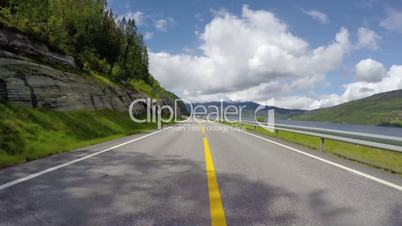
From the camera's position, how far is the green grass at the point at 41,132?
10.5m

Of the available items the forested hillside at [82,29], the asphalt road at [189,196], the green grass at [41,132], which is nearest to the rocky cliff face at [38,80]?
the green grass at [41,132]

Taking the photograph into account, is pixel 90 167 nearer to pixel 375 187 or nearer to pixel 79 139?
pixel 375 187

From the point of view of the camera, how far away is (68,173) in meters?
6.62

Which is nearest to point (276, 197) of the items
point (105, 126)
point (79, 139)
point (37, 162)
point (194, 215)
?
point (194, 215)

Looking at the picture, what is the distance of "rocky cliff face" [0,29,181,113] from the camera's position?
1705 cm

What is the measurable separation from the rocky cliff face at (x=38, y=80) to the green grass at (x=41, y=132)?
0.99 meters

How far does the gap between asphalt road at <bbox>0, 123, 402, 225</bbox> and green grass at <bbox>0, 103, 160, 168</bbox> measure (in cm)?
324

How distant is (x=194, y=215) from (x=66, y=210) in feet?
5.82

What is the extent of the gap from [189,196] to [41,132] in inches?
480

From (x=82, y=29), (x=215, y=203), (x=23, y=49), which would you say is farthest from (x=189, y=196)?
(x=82, y=29)

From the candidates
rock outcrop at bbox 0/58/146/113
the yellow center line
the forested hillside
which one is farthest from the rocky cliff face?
the yellow center line

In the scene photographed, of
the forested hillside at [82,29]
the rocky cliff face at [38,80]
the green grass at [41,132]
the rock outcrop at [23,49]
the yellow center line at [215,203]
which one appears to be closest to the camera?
the yellow center line at [215,203]

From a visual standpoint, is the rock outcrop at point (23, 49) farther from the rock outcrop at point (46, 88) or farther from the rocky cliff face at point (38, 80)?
the rock outcrop at point (46, 88)

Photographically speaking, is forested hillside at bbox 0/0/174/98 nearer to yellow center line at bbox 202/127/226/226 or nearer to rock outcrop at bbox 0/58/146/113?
rock outcrop at bbox 0/58/146/113
